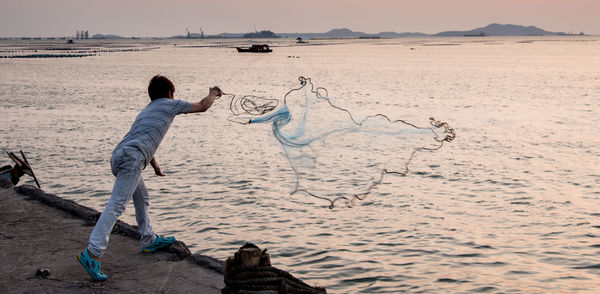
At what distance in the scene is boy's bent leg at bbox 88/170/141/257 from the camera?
625 cm

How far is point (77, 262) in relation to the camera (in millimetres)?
7238

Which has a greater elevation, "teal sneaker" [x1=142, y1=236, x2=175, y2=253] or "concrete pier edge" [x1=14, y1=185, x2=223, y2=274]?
"teal sneaker" [x1=142, y1=236, x2=175, y2=253]

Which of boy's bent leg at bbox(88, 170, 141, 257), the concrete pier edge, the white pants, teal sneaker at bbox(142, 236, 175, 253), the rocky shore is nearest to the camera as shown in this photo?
the white pants

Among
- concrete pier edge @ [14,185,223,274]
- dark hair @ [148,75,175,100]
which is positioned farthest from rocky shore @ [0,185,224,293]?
dark hair @ [148,75,175,100]

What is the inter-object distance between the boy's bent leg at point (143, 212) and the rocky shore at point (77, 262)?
0.27m

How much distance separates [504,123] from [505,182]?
12.4 metres

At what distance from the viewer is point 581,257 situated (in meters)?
10.1

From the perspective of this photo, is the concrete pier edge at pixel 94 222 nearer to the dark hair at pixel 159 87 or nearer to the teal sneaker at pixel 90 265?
the teal sneaker at pixel 90 265

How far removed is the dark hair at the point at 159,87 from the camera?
637cm

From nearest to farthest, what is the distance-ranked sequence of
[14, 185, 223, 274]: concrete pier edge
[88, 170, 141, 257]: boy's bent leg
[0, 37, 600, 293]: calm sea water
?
[88, 170, 141, 257]: boy's bent leg < [14, 185, 223, 274]: concrete pier edge < [0, 37, 600, 293]: calm sea water

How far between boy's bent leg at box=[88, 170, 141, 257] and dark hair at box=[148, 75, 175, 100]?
891 mm

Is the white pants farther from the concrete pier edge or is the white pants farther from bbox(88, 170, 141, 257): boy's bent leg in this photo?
the concrete pier edge

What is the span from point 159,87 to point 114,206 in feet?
4.61

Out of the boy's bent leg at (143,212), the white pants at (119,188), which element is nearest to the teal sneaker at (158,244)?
the boy's bent leg at (143,212)
